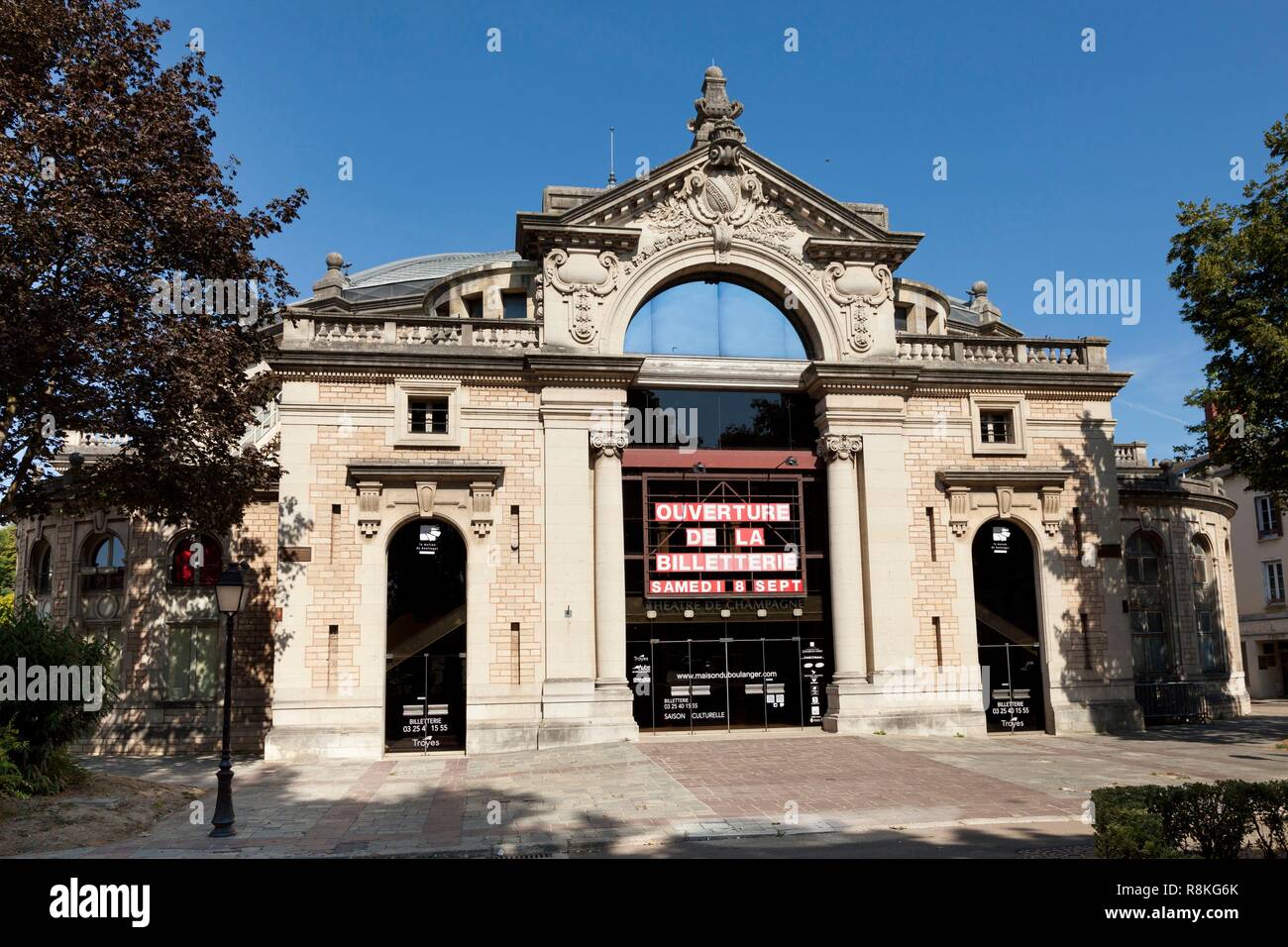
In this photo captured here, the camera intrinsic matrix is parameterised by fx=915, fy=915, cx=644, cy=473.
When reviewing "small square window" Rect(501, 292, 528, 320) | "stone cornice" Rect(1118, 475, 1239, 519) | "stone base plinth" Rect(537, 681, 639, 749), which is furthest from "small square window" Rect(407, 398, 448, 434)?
"stone cornice" Rect(1118, 475, 1239, 519)

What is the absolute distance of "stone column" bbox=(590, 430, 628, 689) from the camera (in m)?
23.4

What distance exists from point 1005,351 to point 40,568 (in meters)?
30.0

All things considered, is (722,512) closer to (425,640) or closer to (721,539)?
(721,539)

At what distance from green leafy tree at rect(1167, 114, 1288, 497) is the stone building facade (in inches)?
159

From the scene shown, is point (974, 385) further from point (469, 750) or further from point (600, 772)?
point (469, 750)

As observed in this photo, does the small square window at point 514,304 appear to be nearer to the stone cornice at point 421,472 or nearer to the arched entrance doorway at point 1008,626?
the stone cornice at point 421,472

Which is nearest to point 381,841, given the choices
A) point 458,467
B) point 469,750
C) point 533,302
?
point 469,750

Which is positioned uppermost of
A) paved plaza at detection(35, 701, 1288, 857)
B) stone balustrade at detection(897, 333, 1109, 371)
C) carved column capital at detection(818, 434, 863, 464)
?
stone balustrade at detection(897, 333, 1109, 371)

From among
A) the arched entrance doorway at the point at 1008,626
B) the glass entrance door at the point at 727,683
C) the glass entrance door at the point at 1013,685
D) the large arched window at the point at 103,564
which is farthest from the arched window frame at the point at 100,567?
the glass entrance door at the point at 1013,685

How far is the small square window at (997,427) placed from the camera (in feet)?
87.9

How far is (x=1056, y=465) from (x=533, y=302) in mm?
15814

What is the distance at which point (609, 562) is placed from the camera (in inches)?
941

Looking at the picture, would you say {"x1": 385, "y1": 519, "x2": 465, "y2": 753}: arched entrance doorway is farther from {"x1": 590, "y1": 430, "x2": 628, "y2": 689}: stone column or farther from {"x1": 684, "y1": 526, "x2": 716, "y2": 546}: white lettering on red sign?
{"x1": 684, "y1": 526, "x2": 716, "y2": 546}: white lettering on red sign

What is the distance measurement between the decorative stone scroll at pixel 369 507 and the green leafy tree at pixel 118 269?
356 centimetres
